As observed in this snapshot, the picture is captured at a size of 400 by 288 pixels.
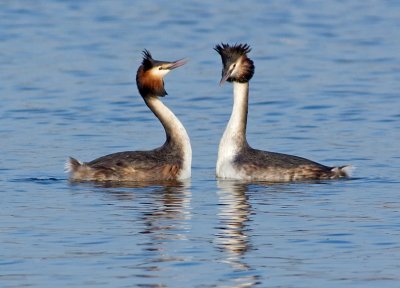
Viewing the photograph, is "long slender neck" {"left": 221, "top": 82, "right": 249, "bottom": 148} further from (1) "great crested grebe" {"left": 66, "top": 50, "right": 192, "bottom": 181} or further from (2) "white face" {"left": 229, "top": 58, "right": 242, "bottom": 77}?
(1) "great crested grebe" {"left": 66, "top": 50, "right": 192, "bottom": 181}

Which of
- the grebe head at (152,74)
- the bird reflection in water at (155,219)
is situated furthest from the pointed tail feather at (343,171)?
the grebe head at (152,74)

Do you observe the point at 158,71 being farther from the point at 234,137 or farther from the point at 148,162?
the point at 148,162

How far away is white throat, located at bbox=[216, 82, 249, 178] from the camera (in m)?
16.2

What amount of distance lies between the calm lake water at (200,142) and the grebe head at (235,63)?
43.7 inches

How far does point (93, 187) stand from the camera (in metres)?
15.4

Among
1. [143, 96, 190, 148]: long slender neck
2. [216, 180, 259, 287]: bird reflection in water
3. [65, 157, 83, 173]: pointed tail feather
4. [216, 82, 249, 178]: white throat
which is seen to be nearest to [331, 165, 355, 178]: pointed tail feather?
[216, 180, 259, 287]: bird reflection in water

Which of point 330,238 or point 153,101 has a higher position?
point 153,101

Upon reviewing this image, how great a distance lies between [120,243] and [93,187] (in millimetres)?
2935

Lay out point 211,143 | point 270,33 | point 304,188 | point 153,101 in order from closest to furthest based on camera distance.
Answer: point 304,188, point 153,101, point 211,143, point 270,33

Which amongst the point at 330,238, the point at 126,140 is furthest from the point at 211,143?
the point at 330,238

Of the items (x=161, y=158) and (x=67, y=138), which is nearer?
(x=161, y=158)

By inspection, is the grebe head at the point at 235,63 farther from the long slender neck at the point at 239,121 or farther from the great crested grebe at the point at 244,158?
the long slender neck at the point at 239,121

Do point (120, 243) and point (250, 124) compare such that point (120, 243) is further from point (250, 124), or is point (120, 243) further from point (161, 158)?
point (250, 124)

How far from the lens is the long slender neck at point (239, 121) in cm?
1664
